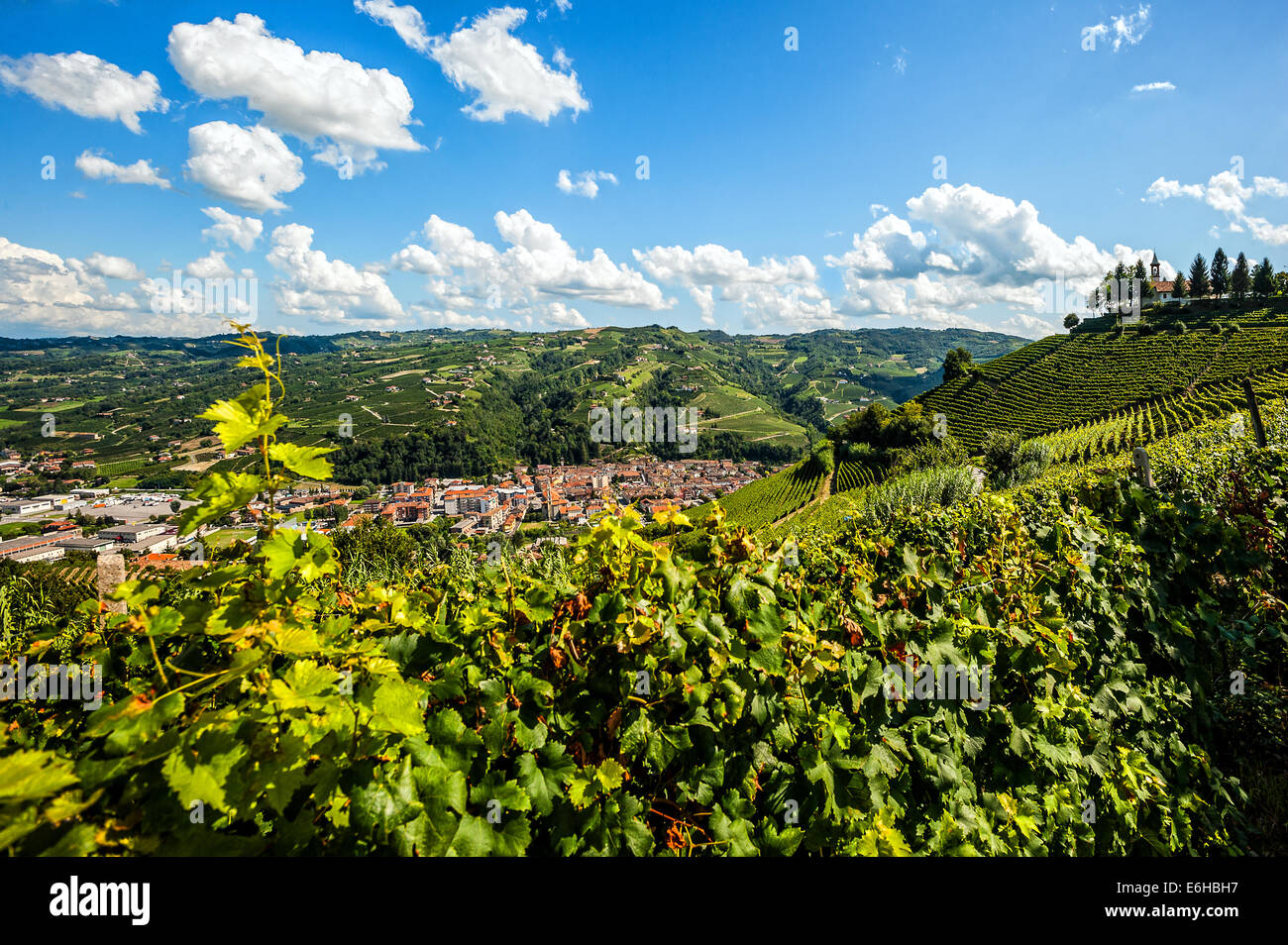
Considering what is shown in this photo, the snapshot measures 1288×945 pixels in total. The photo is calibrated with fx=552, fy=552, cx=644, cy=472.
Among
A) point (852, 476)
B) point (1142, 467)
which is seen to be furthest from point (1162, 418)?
point (1142, 467)

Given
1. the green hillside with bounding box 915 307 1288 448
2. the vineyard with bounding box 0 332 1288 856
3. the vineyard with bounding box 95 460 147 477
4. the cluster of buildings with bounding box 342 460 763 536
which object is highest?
the green hillside with bounding box 915 307 1288 448

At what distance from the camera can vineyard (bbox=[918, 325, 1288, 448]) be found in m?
51.8

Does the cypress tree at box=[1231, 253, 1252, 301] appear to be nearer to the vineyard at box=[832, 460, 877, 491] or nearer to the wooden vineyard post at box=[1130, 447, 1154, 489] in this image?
the vineyard at box=[832, 460, 877, 491]

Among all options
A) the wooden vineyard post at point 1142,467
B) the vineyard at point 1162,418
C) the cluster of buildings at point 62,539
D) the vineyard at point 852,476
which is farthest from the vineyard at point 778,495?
the wooden vineyard post at point 1142,467

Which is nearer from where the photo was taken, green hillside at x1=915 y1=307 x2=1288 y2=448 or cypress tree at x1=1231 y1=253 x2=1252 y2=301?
green hillside at x1=915 y1=307 x2=1288 y2=448

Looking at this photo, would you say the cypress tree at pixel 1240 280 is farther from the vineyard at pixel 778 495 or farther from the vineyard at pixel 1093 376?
the vineyard at pixel 778 495

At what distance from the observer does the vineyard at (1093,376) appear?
51750 mm

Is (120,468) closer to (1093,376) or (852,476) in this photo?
(852,476)

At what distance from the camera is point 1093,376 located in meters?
62.6

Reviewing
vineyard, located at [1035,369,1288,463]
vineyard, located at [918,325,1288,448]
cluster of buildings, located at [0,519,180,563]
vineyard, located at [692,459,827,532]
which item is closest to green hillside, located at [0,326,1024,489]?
cluster of buildings, located at [0,519,180,563]

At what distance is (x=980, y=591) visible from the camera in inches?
105

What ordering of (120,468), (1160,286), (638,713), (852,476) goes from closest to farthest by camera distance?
1. (638,713)
2. (852,476)
3. (120,468)
4. (1160,286)
